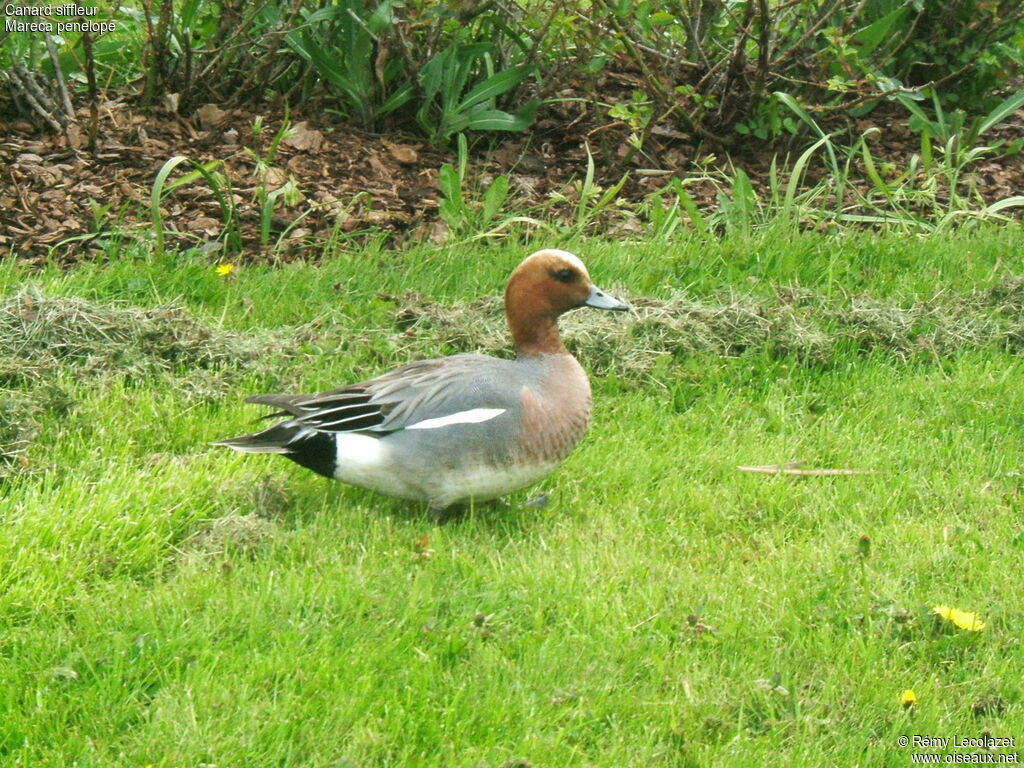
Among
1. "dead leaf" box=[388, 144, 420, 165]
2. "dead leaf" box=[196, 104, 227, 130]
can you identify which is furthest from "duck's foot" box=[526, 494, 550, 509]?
"dead leaf" box=[196, 104, 227, 130]

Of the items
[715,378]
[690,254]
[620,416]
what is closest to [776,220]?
[690,254]

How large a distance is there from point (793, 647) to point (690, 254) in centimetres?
296

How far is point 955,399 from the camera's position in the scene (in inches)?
199

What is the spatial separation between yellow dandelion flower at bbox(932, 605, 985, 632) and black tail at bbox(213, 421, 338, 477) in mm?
1854

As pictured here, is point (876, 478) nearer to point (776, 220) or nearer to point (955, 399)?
point (955, 399)

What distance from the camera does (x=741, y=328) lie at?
18.0 ft

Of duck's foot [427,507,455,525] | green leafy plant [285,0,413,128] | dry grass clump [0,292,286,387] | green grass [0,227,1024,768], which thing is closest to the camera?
green grass [0,227,1024,768]

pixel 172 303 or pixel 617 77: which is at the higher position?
pixel 617 77

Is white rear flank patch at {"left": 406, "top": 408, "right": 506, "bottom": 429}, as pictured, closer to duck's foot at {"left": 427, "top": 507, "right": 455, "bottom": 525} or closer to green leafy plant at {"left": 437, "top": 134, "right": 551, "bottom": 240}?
duck's foot at {"left": 427, "top": 507, "right": 455, "bottom": 525}

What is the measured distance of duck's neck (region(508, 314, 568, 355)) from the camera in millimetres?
4402

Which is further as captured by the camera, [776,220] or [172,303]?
[776,220]

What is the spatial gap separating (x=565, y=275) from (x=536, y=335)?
0.75 ft

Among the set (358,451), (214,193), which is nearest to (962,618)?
(358,451)

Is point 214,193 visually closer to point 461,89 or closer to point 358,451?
point 461,89
